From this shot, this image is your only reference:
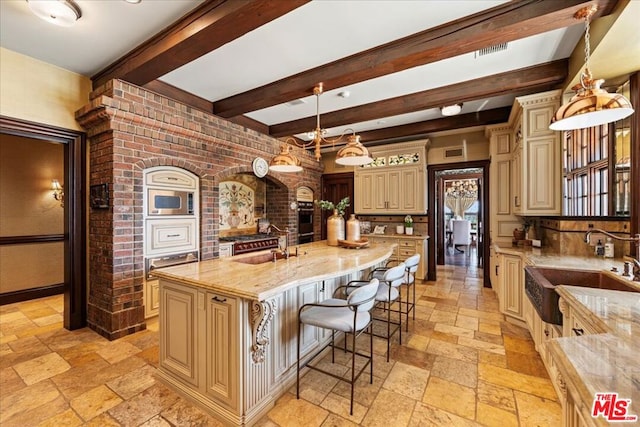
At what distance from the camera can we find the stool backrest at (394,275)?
2311 mm

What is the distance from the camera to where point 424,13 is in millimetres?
2012

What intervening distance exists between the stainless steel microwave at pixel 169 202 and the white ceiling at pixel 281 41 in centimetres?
136

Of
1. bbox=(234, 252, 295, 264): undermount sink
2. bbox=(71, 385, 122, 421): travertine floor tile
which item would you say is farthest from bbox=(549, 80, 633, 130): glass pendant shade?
bbox=(71, 385, 122, 421): travertine floor tile

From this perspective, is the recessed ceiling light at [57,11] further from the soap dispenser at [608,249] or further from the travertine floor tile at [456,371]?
the soap dispenser at [608,249]

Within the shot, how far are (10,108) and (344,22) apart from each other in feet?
10.8

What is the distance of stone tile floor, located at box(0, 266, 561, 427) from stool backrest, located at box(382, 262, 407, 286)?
0.71m

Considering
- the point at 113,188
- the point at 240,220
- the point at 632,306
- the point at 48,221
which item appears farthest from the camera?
the point at 240,220

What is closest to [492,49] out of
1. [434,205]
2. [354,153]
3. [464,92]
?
[464,92]

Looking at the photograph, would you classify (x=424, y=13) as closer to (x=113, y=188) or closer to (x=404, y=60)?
(x=404, y=60)

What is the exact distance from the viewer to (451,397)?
1.93m

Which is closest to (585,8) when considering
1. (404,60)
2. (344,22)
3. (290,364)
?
(404,60)

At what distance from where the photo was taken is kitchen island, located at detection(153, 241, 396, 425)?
5.36ft

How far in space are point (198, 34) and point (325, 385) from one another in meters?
2.89

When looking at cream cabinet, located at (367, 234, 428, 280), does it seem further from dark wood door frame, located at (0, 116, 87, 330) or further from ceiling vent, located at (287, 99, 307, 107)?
dark wood door frame, located at (0, 116, 87, 330)
